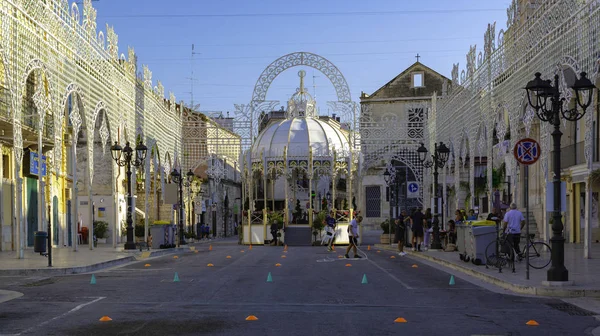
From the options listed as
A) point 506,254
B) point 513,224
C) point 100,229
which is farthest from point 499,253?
point 100,229

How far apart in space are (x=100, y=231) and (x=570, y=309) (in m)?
34.2

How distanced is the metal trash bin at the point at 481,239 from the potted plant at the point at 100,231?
1001 inches

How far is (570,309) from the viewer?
13141mm

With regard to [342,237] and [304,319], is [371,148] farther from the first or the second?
[304,319]

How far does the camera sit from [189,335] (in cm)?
1006

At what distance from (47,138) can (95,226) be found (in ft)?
34.6

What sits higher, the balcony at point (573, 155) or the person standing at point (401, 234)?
the balcony at point (573, 155)

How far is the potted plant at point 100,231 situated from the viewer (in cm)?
4384

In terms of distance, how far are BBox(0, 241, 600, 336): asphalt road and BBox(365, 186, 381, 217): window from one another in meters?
50.8

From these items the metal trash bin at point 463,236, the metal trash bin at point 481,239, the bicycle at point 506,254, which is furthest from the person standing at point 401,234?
the bicycle at point 506,254

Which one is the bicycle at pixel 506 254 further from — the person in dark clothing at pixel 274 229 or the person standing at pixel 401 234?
the person in dark clothing at pixel 274 229

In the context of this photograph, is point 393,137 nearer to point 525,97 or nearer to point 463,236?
point 525,97

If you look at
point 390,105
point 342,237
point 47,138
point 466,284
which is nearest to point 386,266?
point 466,284

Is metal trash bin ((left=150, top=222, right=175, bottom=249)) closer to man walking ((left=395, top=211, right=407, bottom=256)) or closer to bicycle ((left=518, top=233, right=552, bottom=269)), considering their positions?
man walking ((left=395, top=211, right=407, bottom=256))
